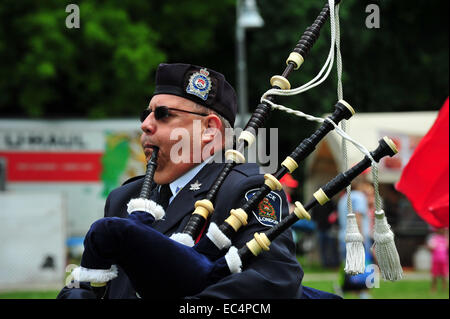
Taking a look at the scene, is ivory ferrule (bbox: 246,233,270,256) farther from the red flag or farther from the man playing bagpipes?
the red flag

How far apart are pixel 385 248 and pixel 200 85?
970 mm

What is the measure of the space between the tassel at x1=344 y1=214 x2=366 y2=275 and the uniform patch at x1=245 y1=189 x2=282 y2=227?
264 mm

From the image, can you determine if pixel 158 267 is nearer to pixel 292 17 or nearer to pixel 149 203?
pixel 149 203

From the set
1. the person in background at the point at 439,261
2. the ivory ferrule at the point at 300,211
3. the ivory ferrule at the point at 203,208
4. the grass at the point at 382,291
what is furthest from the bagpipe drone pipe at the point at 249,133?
the person in background at the point at 439,261

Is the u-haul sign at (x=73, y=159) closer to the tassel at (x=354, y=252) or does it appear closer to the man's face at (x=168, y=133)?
the man's face at (x=168, y=133)

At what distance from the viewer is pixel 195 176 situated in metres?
2.99

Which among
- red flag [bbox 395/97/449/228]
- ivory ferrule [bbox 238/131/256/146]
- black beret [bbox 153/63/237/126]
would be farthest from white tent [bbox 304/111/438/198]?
ivory ferrule [bbox 238/131/256/146]

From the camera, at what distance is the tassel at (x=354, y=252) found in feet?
8.71

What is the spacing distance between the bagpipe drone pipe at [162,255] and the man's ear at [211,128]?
52 cm

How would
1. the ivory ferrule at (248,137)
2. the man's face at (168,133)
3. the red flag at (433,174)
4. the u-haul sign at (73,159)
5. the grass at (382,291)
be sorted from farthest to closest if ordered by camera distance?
the u-haul sign at (73,159) → the grass at (382,291) → the red flag at (433,174) → the man's face at (168,133) → the ivory ferrule at (248,137)

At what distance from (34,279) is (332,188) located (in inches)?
402

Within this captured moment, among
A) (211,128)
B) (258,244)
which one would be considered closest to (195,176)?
(211,128)

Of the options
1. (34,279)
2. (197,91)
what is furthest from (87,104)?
(197,91)

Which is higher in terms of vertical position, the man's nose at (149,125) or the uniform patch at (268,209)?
the man's nose at (149,125)
